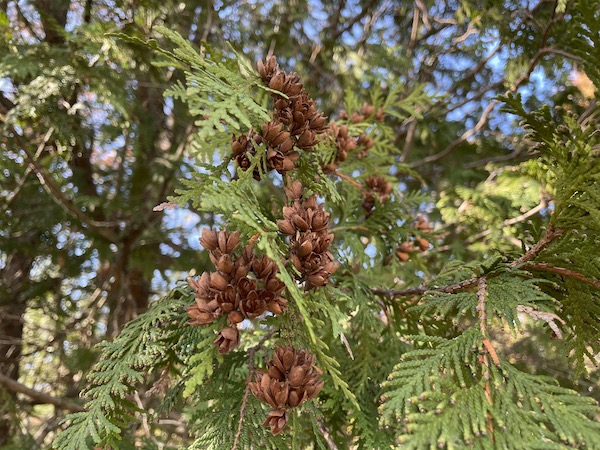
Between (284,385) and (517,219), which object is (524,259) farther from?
(517,219)

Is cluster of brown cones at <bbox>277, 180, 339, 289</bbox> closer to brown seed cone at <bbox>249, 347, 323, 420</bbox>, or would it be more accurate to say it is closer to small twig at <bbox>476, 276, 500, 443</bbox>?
brown seed cone at <bbox>249, 347, 323, 420</bbox>

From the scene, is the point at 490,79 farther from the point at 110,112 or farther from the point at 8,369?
the point at 8,369

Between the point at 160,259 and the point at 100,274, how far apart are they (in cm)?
76

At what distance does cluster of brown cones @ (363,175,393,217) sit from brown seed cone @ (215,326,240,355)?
0.89 metres

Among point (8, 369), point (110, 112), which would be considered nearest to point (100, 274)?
point (8, 369)

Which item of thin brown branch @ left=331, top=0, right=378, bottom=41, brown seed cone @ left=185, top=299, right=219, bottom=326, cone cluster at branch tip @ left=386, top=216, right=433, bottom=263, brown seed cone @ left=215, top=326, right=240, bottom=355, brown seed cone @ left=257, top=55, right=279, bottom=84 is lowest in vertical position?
brown seed cone @ left=215, top=326, right=240, bottom=355

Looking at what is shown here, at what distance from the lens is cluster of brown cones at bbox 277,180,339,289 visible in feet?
3.27

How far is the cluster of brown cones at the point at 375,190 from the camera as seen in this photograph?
1648 millimetres

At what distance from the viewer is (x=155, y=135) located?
148 inches

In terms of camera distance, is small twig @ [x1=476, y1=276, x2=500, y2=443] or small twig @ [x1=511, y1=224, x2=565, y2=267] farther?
small twig @ [x1=511, y1=224, x2=565, y2=267]

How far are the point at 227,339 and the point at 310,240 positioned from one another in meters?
0.28

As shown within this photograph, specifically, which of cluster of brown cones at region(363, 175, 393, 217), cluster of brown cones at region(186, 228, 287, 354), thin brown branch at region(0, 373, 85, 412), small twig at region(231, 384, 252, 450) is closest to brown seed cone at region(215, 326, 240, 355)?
cluster of brown cones at region(186, 228, 287, 354)

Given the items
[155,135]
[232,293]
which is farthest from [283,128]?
[155,135]

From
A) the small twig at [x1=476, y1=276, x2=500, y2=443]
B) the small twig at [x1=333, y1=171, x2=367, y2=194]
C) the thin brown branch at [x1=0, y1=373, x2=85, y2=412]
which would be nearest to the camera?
the small twig at [x1=476, y1=276, x2=500, y2=443]
